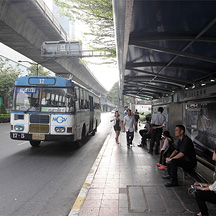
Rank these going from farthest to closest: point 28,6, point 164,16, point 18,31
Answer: point 18,31 → point 28,6 → point 164,16

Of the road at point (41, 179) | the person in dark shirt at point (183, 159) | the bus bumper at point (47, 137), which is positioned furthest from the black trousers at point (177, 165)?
the bus bumper at point (47, 137)

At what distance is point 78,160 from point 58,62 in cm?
1472

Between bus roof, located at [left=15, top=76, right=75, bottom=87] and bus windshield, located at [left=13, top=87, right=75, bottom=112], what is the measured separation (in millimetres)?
165

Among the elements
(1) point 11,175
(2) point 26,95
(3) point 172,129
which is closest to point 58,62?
(2) point 26,95

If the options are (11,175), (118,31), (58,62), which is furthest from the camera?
(58,62)

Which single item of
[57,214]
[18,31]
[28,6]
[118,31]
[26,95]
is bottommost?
[57,214]

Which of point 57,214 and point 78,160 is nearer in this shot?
point 57,214

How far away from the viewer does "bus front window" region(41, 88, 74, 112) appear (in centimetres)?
802

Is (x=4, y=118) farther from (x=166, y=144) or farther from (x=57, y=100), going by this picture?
(x=166, y=144)

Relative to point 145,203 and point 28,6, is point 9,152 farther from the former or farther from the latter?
point 28,6

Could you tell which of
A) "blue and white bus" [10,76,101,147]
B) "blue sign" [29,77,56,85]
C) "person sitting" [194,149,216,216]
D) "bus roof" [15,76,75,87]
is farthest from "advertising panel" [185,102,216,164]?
"blue sign" [29,77,56,85]

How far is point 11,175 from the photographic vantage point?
573 cm

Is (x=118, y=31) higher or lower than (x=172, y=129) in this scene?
higher

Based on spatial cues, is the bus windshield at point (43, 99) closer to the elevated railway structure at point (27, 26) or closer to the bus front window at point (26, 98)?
the bus front window at point (26, 98)
